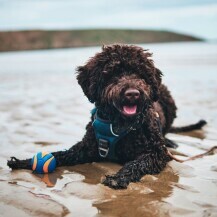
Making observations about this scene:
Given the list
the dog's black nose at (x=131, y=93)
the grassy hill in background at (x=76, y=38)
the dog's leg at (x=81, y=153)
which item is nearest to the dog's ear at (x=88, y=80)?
the dog's leg at (x=81, y=153)

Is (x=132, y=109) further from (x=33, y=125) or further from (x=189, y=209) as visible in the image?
(x=33, y=125)

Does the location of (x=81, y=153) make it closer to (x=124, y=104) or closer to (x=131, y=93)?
(x=124, y=104)

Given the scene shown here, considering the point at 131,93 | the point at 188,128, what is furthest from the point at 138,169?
the point at 188,128

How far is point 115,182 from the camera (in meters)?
4.49

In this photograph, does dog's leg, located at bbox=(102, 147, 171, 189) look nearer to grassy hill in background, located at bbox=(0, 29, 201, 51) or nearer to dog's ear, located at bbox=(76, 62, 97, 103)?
dog's ear, located at bbox=(76, 62, 97, 103)

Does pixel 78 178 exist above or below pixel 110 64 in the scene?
below

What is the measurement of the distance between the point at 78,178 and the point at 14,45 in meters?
118

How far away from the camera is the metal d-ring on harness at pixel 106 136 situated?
209 inches

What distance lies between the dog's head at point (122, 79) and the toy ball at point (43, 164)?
0.95 metres

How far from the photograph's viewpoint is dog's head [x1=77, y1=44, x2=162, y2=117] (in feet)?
16.3

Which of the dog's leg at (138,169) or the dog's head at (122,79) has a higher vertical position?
the dog's head at (122,79)

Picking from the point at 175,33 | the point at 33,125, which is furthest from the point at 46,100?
the point at 175,33

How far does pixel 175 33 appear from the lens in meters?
168

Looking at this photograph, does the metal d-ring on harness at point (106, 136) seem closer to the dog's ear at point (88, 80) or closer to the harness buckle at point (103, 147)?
the harness buckle at point (103, 147)
